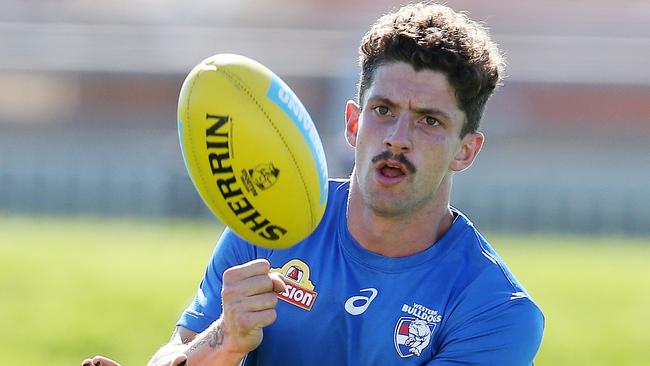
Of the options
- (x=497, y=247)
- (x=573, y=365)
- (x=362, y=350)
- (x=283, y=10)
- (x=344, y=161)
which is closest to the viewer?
(x=362, y=350)

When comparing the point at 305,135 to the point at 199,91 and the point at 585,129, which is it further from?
the point at 585,129

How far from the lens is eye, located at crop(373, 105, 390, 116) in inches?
196

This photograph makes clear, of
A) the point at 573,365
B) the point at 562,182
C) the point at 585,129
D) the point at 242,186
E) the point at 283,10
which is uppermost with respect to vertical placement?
the point at 283,10

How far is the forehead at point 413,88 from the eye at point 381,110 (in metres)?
0.05

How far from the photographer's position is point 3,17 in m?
31.2

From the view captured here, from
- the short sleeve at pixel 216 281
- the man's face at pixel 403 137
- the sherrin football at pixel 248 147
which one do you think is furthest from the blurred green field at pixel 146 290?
the sherrin football at pixel 248 147

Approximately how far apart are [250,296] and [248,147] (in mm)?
530

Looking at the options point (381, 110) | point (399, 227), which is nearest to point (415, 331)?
point (399, 227)

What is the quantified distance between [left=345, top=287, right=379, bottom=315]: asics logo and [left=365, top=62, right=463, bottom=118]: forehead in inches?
30.8

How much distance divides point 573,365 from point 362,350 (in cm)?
641

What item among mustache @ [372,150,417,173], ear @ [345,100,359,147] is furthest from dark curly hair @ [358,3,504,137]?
mustache @ [372,150,417,173]

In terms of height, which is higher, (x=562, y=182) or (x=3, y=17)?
(x=3, y=17)

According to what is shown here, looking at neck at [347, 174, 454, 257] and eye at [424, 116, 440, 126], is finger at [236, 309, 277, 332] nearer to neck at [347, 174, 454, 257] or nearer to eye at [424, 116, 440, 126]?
neck at [347, 174, 454, 257]

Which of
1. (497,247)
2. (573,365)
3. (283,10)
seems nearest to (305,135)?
(573,365)
